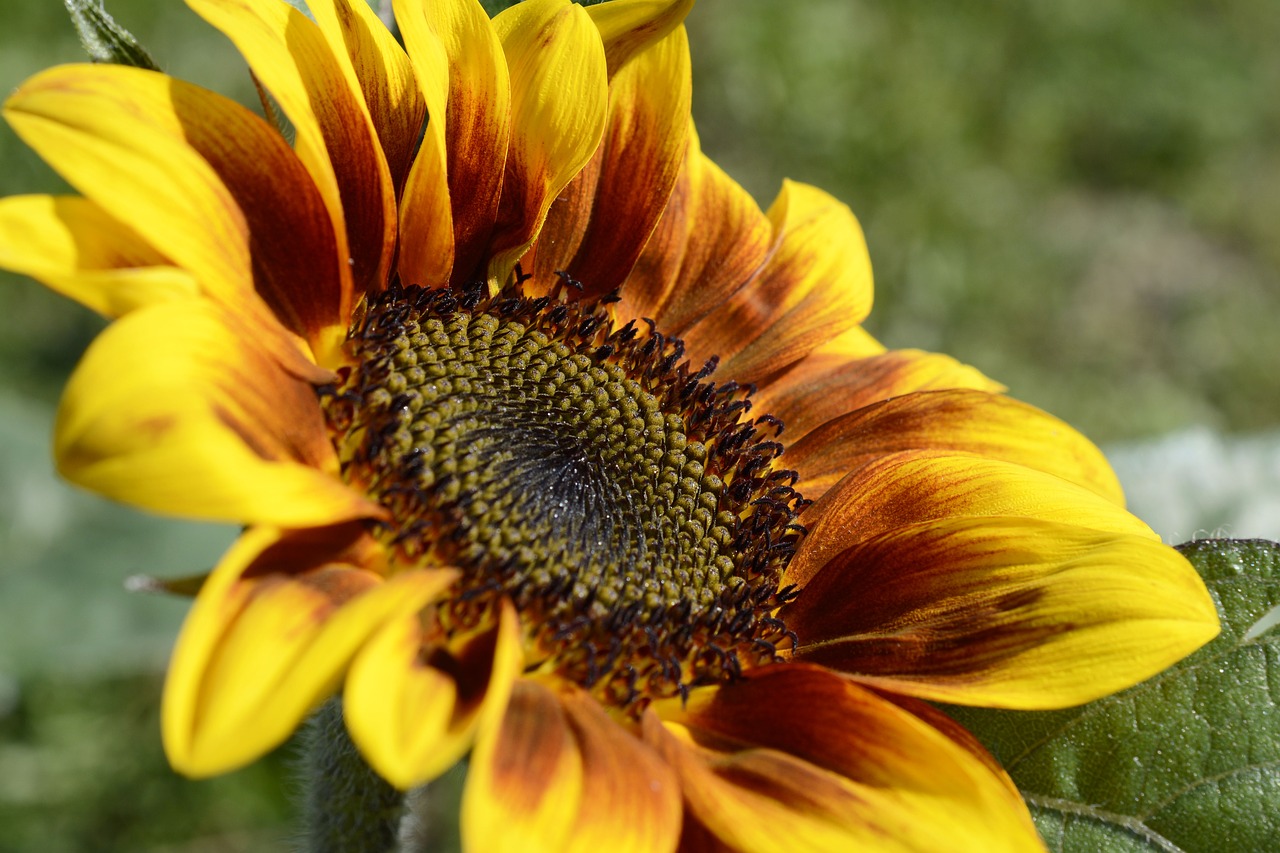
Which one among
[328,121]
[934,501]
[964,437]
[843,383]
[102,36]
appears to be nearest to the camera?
[102,36]

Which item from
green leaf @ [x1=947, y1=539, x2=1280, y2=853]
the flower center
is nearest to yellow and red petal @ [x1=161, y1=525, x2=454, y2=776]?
the flower center

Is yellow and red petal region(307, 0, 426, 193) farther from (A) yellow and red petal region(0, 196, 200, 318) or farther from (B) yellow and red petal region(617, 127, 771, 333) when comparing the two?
(B) yellow and red petal region(617, 127, 771, 333)

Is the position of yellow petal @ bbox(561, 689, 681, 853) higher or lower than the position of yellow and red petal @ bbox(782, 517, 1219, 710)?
lower

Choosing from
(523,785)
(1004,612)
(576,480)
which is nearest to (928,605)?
(1004,612)

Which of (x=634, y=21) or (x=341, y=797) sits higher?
(x=634, y=21)

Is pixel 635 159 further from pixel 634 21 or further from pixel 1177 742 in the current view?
pixel 1177 742

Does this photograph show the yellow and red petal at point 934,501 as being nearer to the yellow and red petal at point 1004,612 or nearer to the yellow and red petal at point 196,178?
the yellow and red petal at point 1004,612
